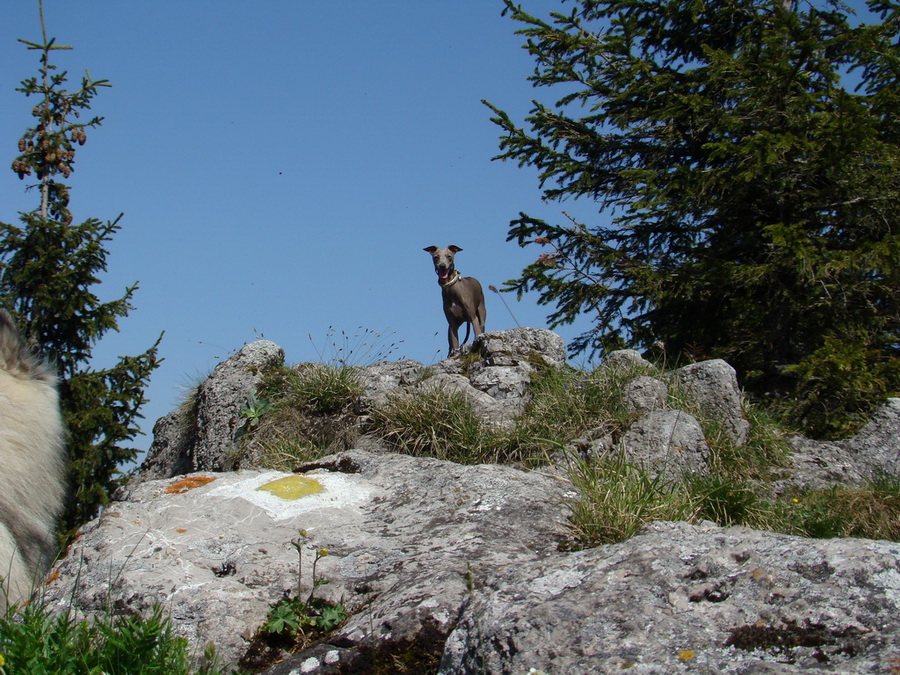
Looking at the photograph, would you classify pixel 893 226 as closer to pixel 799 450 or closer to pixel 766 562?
pixel 799 450

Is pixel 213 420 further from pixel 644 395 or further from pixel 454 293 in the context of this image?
pixel 644 395

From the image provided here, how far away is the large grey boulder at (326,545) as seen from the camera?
3.45 m

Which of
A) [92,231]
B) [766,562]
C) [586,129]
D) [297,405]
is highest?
[586,129]

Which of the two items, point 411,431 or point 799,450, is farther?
point 799,450

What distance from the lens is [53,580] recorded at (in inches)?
159

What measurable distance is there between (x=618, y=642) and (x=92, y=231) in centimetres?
1044

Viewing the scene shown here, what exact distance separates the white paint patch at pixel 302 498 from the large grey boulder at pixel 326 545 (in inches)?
0.4

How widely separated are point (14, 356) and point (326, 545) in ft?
6.25

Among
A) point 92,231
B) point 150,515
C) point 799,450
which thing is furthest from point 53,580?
point 92,231

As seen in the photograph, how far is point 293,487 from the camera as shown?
482cm

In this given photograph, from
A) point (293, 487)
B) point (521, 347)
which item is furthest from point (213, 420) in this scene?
point (293, 487)

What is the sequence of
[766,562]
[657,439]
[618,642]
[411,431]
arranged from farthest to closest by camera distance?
[411,431]
[657,439]
[766,562]
[618,642]

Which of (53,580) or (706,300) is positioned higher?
(706,300)

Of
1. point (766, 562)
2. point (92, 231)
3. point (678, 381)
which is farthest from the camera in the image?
point (92, 231)
